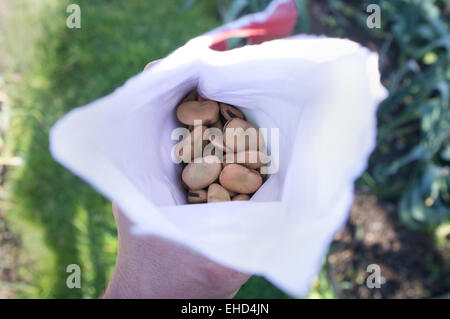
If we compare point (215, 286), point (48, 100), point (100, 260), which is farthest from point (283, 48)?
point (48, 100)

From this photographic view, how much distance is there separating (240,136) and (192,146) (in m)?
0.08

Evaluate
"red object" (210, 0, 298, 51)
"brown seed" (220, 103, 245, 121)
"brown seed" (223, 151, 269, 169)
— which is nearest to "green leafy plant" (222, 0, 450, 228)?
"red object" (210, 0, 298, 51)

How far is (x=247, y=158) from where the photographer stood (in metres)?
0.60

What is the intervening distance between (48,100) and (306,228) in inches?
46.3

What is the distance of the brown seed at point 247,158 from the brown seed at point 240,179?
0.01 m

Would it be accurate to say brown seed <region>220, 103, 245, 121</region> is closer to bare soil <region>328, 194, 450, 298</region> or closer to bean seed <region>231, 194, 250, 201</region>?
bean seed <region>231, 194, 250, 201</region>

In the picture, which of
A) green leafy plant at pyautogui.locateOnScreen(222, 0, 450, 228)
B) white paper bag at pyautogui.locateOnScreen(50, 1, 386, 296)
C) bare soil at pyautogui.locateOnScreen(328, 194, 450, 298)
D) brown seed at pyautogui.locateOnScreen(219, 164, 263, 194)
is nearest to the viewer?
white paper bag at pyautogui.locateOnScreen(50, 1, 386, 296)

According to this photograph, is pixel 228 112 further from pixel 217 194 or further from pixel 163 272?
pixel 163 272

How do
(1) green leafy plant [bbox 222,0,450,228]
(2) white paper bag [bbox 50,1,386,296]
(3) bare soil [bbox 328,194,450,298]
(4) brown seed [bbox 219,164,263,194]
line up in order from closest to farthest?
(2) white paper bag [bbox 50,1,386,296] < (4) brown seed [bbox 219,164,263,194] < (1) green leafy plant [bbox 222,0,450,228] < (3) bare soil [bbox 328,194,450,298]

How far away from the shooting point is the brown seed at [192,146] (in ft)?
1.98

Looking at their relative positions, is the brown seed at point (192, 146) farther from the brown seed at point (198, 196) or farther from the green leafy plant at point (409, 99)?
the green leafy plant at point (409, 99)

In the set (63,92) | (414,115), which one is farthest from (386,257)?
(63,92)

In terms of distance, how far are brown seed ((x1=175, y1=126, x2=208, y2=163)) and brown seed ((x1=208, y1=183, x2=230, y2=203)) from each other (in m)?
0.06

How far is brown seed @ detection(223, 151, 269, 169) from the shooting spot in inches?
23.6
